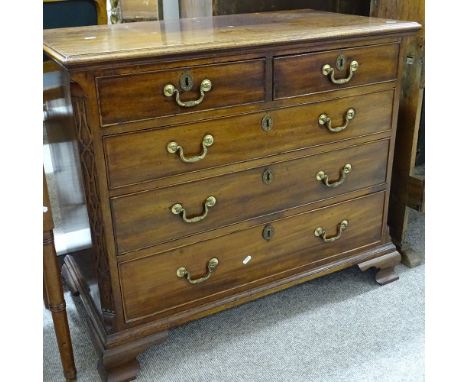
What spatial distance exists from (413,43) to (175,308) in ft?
3.78

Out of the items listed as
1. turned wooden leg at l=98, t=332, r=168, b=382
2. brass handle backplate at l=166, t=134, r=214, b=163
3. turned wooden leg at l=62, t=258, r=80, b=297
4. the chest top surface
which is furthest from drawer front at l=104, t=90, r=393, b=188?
turned wooden leg at l=62, t=258, r=80, b=297

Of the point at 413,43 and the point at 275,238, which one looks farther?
the point at 413,43

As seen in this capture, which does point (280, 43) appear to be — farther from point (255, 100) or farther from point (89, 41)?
point (89, 41)

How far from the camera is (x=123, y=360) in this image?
1.34 metres

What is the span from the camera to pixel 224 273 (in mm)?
1424

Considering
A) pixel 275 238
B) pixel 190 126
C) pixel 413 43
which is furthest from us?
pixel 413 43

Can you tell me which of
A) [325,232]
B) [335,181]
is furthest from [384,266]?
[335,181]

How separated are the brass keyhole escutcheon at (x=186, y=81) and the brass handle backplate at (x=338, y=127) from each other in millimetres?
411

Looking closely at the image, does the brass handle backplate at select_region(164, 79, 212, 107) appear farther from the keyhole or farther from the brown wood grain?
the brown wood grain

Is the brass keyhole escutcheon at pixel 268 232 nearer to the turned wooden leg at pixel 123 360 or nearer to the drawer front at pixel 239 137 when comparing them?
the drawer front at pixel 239 137

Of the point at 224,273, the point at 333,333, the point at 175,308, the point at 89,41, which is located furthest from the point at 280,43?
the point at 333,333

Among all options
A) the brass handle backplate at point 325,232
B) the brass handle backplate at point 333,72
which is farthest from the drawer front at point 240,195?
the brass handle backplate at point 333,72

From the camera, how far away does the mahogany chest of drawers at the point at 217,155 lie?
3.77 ft

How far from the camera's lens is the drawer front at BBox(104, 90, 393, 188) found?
3.84 feet
